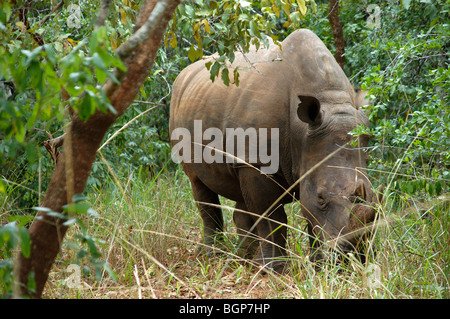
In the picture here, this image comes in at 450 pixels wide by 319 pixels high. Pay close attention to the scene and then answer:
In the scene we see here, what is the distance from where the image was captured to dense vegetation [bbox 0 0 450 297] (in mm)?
2758

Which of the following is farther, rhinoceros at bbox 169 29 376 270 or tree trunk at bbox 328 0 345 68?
tree trunk at bbox 328 0 345 68

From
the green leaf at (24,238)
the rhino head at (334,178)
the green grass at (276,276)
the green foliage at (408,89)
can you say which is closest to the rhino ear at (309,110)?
the rhino head at (334,178)

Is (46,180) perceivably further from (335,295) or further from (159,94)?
(335,295)

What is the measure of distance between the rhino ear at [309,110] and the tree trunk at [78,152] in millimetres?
1793

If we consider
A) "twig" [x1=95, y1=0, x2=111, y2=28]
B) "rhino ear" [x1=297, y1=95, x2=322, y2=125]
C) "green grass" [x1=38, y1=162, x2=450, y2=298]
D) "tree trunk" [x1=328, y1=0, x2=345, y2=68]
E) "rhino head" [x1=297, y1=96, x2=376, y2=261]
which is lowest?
"green grass" [x1=38, y1=162, x2=450, y2=298]

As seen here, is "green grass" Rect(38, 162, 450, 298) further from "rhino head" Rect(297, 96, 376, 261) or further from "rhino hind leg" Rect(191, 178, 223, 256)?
"rhino hind leg" Rect(191, 178, 223, 256)

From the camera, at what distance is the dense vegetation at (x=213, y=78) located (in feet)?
9.05

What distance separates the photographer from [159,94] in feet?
31.4

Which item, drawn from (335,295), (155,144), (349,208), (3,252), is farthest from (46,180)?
(335,295)

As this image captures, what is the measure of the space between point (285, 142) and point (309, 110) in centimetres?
42

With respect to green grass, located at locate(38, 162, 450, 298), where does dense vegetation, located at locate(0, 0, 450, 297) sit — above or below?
above

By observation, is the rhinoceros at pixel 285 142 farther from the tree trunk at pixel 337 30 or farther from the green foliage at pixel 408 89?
the tree trunk at pixel 337 30

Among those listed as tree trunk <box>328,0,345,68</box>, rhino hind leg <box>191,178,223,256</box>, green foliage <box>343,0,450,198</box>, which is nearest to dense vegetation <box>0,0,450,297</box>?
green foliage <box>343,0,450,198</box>
